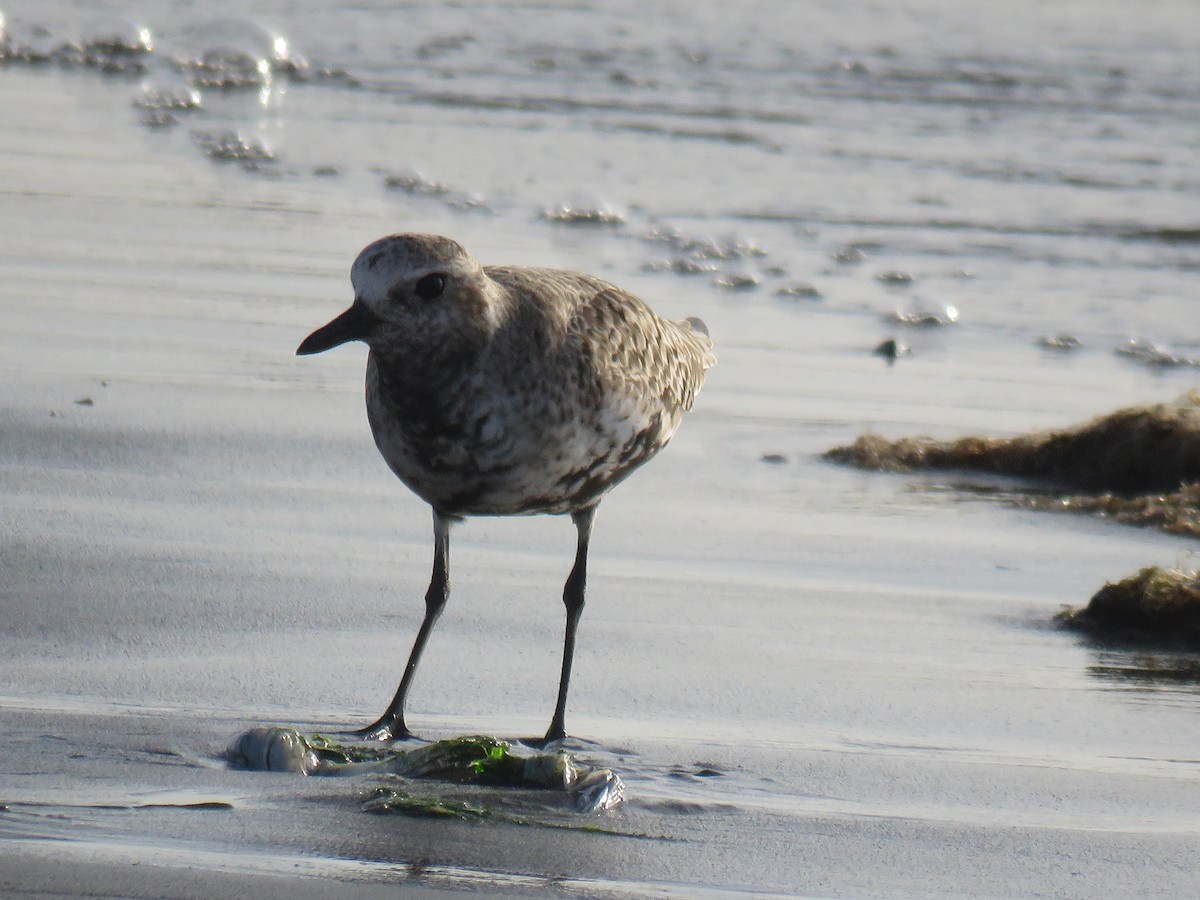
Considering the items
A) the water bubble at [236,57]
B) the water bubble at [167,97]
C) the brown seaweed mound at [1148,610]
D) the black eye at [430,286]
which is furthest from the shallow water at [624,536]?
the water bubble at [236,57]

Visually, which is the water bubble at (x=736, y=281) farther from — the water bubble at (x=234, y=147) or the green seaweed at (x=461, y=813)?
the green seaweed at (x=461, y=813)

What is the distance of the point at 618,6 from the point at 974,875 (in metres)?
19.3

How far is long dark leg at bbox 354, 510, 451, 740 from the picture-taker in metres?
4.09

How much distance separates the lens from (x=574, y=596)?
4.72 metres

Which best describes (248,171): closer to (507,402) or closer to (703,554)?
(703,554)

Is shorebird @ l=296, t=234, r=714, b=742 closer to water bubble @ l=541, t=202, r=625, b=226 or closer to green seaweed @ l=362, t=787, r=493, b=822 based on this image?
green seaweed @ l=362, t=787, r=493, b=822

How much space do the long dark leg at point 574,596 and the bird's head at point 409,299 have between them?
0.84 m

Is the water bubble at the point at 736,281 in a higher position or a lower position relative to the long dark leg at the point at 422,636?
higher

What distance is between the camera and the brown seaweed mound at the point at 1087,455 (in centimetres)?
672

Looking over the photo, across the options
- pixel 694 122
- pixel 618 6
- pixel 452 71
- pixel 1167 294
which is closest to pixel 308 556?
pixel 1167 294

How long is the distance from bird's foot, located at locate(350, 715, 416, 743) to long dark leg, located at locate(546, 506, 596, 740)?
1.14 ft

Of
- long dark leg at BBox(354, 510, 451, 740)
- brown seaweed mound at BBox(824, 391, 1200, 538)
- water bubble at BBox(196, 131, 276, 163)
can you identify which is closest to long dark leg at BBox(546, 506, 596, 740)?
long dark leg at BBox(354, 510, 451, 740)

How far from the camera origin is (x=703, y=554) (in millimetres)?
5582

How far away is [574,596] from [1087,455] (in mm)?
2813
